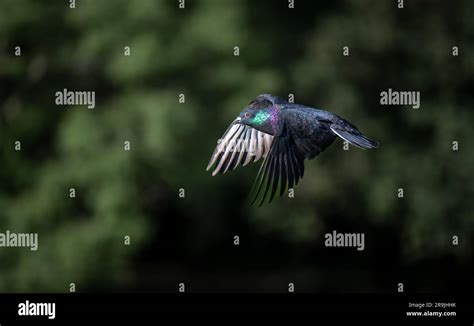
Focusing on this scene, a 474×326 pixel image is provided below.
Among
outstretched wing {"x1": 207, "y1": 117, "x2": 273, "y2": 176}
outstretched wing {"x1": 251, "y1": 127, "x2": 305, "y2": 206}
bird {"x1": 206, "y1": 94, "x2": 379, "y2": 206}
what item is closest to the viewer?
outstretched wing {"x1": 251, "y1": 127, "x2": 305, "y2": 206}

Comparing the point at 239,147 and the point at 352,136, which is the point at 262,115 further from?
the point at 352,136

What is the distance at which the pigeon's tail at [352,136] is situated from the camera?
6441 mm

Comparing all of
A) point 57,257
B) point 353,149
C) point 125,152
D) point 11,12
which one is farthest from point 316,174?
point 11,12

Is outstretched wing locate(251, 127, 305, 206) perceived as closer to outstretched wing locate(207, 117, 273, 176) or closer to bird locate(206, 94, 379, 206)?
bird locate(206, 94, 379, 206)

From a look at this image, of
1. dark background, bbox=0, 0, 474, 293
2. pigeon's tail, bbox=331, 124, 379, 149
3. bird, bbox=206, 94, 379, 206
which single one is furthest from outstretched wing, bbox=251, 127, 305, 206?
dark background, bbox=0, 0, 474, 293

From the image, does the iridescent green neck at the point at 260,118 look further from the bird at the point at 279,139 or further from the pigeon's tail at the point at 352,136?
the pigeon's tail at the point at 352,136

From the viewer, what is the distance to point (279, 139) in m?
6.98

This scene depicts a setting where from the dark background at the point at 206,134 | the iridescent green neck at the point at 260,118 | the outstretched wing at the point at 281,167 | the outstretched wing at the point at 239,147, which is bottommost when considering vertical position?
the outstretched wing at the point at 281,167

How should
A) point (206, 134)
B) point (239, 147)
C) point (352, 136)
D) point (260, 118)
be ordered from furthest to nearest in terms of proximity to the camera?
1. point (206, 134)
2. point (239, 147)
3. point (260, 118)
4. point (352, 136)

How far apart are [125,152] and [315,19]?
4795mm

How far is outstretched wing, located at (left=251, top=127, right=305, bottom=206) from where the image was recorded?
260 inches

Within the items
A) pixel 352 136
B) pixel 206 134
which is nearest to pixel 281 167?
pixel 352 136

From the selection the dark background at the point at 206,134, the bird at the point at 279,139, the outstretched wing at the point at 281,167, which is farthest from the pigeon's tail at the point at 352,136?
the dark background at the point at 206,134

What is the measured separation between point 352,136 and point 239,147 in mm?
911
